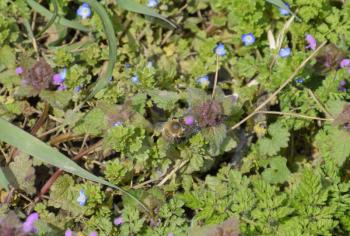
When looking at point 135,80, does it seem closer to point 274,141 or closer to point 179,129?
point 179,129

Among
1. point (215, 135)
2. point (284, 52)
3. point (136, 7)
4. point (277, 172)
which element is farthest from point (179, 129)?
point (284, 52)

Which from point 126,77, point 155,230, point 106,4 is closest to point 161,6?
point 106,4

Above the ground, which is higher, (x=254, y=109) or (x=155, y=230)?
(x=254, y=109)

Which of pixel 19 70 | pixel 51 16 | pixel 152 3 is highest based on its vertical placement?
pixel 152 3

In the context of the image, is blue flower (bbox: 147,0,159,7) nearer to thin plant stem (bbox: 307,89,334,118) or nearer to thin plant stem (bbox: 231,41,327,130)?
thin plant stem (bbox: 231,41,327,130)

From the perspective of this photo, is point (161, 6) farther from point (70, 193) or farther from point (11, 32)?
point (70, 193)

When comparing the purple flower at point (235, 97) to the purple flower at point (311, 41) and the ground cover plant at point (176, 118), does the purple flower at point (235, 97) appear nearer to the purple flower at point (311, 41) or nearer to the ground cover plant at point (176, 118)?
the ground cover plant at point (176, 118)

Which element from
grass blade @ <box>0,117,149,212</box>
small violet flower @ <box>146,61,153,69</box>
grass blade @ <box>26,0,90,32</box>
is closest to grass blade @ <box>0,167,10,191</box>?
grass blade @ <box>0,117,149,212</box>
